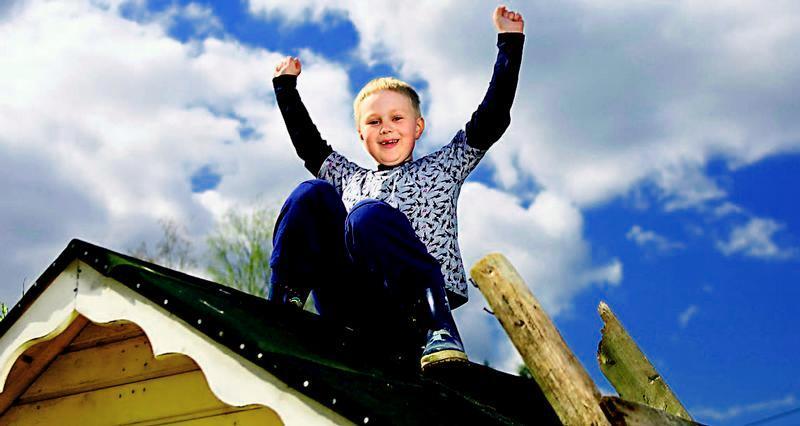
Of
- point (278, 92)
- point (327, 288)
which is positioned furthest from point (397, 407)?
point (278, 92)

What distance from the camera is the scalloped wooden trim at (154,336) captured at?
255cm

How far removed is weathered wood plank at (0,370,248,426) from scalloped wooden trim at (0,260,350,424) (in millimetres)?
631

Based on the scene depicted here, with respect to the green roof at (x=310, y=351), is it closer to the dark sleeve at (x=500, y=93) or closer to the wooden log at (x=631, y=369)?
the wooden log at (x=631, y=369)

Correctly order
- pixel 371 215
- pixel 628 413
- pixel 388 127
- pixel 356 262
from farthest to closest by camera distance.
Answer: pixel 388 127 → pixel 356 262 → pixel 371 215 → pixel 628 413

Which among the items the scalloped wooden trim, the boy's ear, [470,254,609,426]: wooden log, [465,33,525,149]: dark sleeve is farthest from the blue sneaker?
the boy's ear

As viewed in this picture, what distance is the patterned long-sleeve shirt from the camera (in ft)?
12.4

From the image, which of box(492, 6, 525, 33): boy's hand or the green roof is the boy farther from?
the green roof

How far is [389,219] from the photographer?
3350 millimetres

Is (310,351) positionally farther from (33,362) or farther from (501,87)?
(501,87)

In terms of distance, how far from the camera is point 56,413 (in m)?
3.70

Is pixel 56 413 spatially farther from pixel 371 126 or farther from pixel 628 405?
pixel 628 405

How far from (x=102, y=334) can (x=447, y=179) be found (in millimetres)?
1632

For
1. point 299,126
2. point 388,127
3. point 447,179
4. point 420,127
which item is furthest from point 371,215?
point 299,126

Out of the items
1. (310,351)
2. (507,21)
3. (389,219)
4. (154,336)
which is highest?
(507,21)
